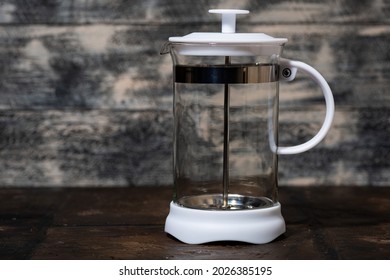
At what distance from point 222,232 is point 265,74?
0.74ft

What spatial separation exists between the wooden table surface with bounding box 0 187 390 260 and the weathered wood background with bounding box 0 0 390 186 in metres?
0.06

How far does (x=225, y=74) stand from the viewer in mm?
1107

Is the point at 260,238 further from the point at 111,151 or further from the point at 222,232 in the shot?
the point at 111,151

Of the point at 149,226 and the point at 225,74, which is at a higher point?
the point at 225,74

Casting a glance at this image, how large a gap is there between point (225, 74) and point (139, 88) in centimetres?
51

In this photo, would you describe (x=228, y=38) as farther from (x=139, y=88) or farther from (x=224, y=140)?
(x=139, y=88)

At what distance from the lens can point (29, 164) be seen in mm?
1618

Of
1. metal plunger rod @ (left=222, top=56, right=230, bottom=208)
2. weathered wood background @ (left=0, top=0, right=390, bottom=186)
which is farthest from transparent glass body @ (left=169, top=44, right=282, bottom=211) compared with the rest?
weathered wood background @ (left=0, top=0, right=390, bottom=186)

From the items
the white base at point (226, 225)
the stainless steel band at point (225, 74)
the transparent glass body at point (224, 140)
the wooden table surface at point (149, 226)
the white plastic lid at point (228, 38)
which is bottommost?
the wooden table surface at point (149, 226)

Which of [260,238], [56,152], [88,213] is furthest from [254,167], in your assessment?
[56,152]

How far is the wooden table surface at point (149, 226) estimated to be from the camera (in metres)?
1.09

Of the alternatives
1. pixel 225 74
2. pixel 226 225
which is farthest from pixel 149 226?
pixel 225 74

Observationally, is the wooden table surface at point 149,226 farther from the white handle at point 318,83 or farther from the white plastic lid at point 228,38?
the white plastic lid at point 228,38

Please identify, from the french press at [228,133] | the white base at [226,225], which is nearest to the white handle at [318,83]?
the french press at [228,133]
